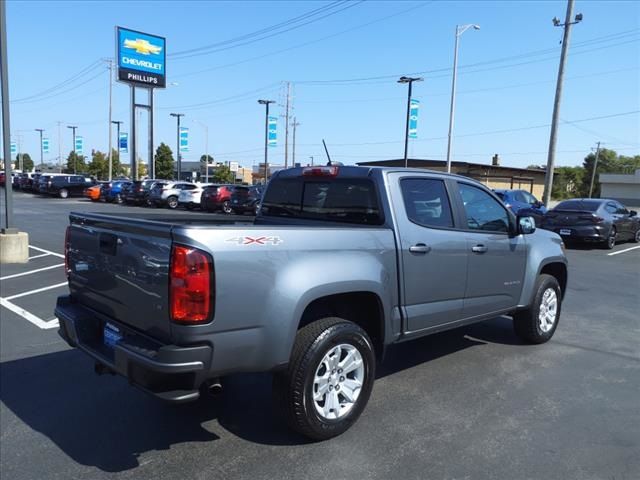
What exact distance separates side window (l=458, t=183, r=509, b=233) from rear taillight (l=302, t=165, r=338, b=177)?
121 cm

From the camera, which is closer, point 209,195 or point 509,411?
point 509,411

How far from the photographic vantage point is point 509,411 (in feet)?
13.2

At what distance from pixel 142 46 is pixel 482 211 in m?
44.4

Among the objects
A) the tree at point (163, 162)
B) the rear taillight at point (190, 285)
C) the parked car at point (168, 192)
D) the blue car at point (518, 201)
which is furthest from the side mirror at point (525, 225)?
the tree at point (163, 162)

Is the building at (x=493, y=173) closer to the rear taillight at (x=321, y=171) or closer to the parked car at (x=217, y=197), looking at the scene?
the parked car at (x=217, y=197)

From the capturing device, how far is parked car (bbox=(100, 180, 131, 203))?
119 feet

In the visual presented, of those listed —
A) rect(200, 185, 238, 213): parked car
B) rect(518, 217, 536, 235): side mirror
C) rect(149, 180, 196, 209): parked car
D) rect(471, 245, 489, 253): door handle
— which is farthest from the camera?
rect(149, 180, 196, 209): parked car

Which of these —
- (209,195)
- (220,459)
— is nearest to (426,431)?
(220,459)

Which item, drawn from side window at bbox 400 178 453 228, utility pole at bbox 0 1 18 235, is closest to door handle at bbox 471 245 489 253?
side window at bbox 400 178 453 228

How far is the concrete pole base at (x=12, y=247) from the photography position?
1047cm

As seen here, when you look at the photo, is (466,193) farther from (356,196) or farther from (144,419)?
(144,419)

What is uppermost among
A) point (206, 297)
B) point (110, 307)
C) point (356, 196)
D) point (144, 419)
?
point (356, 196)

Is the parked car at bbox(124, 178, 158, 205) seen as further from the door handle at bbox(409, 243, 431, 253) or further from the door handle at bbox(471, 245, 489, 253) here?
the door handle at bbox(409, 243, 431, 253)

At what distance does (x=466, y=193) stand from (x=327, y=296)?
6.56ft
